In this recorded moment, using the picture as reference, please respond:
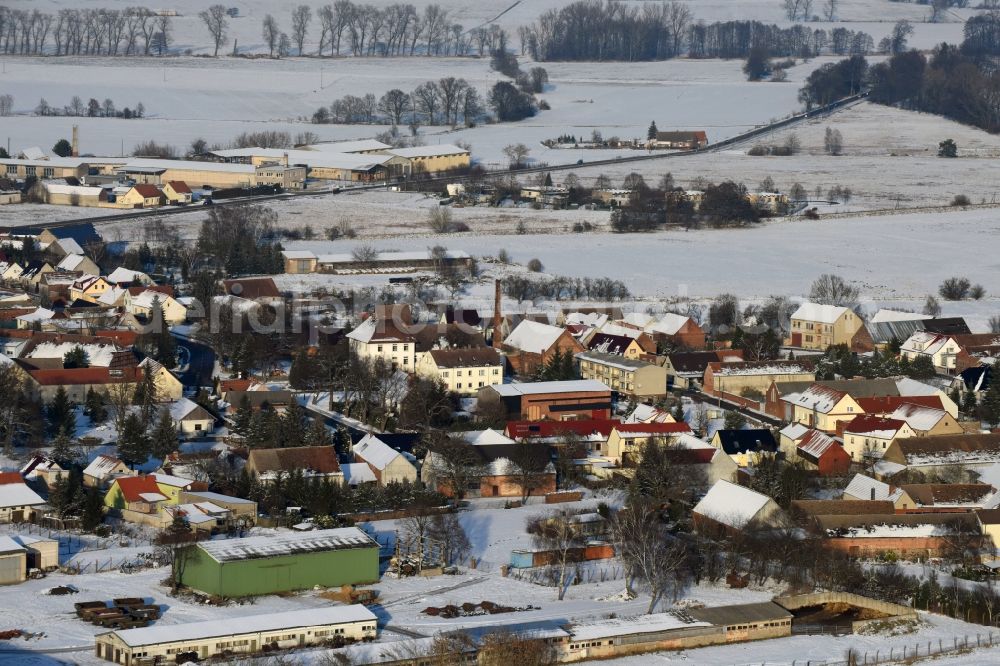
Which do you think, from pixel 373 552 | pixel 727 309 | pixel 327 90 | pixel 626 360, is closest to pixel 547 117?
pixel 327 90

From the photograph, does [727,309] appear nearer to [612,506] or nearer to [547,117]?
[612,506]

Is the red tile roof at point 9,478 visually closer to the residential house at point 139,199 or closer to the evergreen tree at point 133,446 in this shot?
the evergreen tree at point 133,446

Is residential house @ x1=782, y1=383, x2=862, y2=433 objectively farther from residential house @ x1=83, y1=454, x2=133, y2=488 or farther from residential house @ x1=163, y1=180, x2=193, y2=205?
residential house @ x1=163, y1=180, x2=193, y2=205

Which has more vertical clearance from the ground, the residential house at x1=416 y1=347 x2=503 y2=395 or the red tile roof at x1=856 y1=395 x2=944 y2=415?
the red tile roof at x1=856 y1=395 x2=944 y2=415

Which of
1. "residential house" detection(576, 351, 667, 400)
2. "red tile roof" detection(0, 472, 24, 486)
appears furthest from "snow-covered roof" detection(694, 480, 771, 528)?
"red tile roof" detection(0, 472, 24, 486)

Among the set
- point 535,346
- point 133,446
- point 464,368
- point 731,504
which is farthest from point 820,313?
point 133,446
